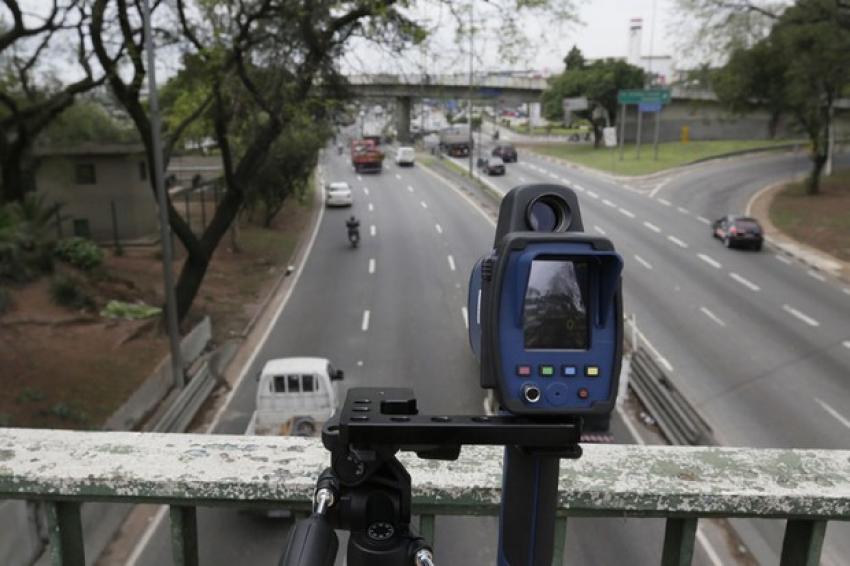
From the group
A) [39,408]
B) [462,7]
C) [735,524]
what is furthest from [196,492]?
[462,7]

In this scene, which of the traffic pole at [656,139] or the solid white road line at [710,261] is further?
the traffic pole at [656,139]

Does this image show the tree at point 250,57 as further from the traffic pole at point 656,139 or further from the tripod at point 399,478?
the traffic pole at point 656,139

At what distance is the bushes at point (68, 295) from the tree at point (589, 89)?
A: 12.6m

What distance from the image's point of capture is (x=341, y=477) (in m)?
1.38

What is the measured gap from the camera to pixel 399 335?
18.9 m

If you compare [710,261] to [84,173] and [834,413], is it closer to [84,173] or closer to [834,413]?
[834,413]

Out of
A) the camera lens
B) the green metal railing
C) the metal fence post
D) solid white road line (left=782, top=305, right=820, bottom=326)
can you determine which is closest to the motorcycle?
the metal fence post

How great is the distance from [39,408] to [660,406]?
1071 centimetres

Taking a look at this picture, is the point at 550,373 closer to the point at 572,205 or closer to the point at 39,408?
the point at 572,205

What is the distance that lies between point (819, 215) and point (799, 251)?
6.48 m

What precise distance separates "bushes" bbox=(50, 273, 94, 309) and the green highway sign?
23.2 meters

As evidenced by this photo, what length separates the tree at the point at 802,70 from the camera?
27672 millimetres

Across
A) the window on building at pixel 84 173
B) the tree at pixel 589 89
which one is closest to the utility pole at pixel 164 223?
the tree at pixel 589 89

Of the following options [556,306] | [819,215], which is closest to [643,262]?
[819,215]
